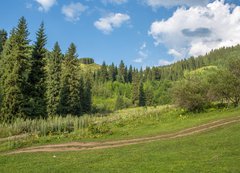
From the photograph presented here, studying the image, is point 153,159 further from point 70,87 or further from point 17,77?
point 70,87

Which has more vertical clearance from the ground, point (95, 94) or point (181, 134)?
point (95, 94)

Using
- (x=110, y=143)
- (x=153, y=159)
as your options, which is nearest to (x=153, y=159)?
(x=153, y=159)

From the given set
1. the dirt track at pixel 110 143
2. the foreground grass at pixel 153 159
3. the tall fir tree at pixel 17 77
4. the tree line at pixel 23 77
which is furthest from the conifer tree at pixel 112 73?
the foreground grass at pixel 153 159

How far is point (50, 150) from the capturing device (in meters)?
23.9

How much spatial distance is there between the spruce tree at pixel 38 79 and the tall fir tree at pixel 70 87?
14.0 meters

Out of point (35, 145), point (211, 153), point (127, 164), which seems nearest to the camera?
point (127, 164)

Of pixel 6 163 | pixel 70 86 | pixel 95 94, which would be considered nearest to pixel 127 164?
pixel 6 163

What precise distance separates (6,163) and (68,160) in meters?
4.31

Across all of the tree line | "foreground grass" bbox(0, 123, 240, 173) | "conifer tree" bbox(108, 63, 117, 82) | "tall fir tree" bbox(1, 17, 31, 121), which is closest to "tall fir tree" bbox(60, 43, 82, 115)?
the tree line

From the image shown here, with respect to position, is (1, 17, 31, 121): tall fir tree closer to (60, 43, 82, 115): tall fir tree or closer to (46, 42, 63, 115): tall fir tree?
(46, 42, 63, 115): tall fir tree

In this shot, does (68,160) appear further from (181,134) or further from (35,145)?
(181,134)

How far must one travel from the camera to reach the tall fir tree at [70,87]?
201 ft

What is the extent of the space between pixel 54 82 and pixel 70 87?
3593mm

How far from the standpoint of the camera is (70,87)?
203 feet
